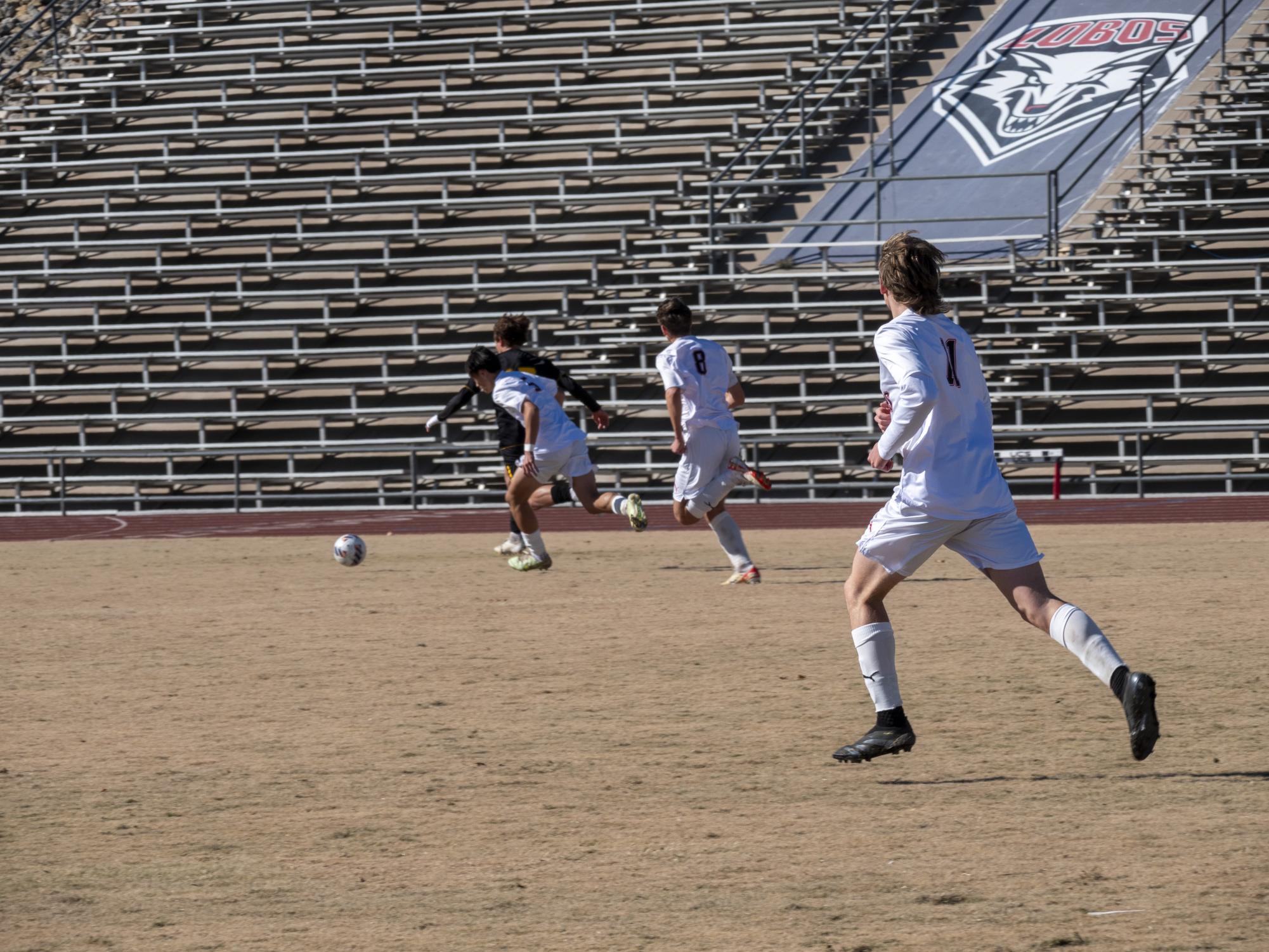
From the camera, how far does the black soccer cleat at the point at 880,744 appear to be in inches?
251

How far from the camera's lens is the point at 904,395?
6.15 metres

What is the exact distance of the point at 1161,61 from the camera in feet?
86.7

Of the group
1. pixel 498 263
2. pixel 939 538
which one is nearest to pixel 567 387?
pixel 939 538

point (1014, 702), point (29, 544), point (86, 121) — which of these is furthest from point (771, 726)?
point (86, 121)

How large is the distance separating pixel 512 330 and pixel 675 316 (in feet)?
6.75

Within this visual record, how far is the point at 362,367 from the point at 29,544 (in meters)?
6.84

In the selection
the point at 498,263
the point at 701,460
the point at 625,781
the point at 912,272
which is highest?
the point at 912,272

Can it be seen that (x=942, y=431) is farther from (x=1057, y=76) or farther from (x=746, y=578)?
(x=1057, y=76)

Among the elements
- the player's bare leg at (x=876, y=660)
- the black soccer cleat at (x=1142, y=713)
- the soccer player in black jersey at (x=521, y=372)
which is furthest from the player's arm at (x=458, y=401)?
the black soccer cleat at (x=1142, y=713)

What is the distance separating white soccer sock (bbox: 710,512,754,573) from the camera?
13.3 m

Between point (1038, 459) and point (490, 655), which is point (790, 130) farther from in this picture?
point (490, 655)

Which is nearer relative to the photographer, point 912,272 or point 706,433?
point 912,272

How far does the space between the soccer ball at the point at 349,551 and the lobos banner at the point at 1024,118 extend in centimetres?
1055

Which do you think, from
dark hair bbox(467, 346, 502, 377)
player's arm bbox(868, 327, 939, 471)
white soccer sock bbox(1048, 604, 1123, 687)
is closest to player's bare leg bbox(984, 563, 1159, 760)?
white soccer sock bbox(1048, 604, 1123, 687)
